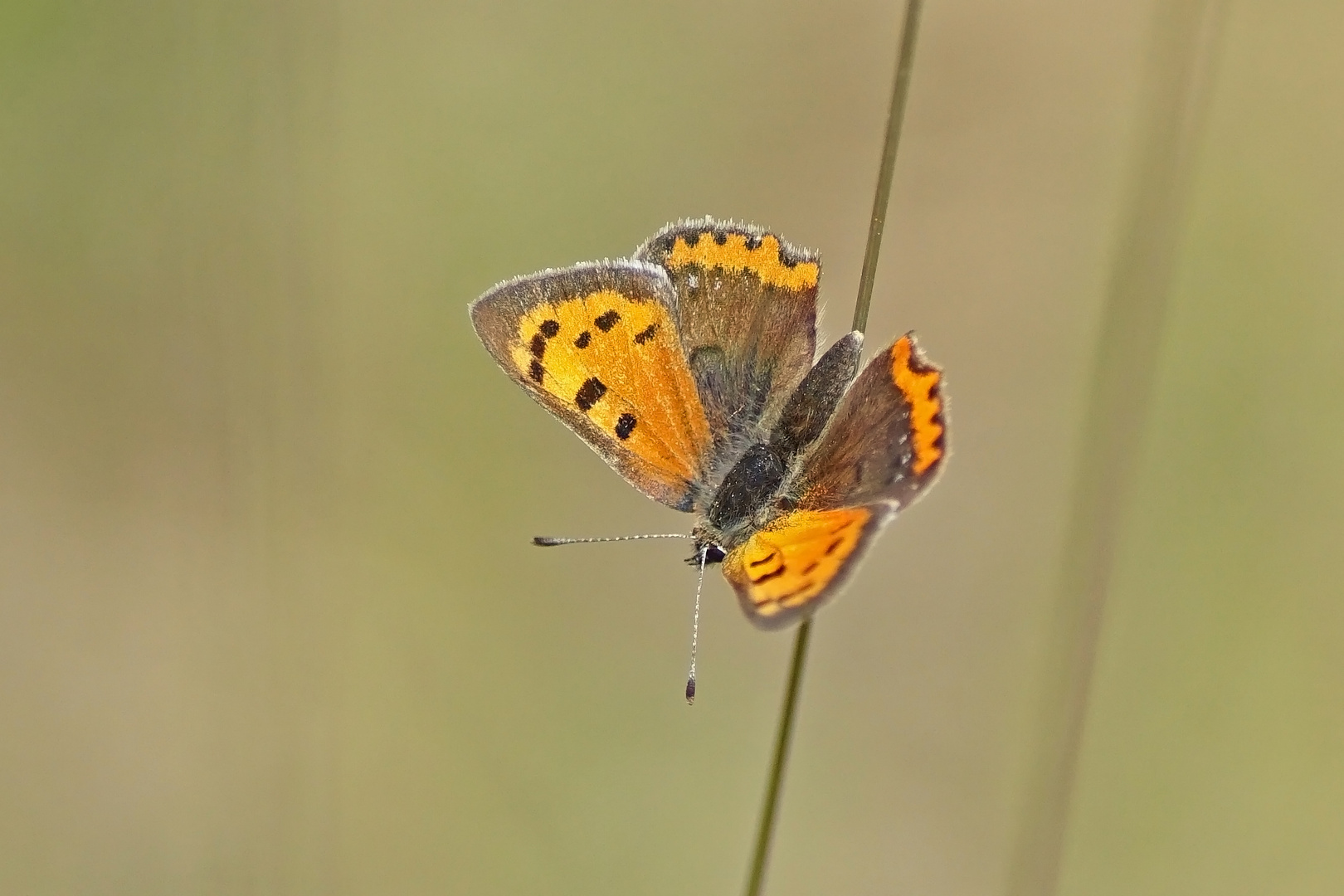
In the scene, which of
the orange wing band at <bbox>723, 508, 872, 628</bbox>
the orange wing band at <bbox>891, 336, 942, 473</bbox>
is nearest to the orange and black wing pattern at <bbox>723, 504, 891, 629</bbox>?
the orange wing band at <bbox>723, 508, 872, 628</bbox>

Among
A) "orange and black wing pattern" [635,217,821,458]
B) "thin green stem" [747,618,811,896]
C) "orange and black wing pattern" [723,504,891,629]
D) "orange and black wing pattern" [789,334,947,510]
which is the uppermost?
"orange and black wing pattern" [635,217,821,458]

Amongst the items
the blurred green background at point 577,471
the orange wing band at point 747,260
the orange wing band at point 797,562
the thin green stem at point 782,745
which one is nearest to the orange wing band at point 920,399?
the orange wing band at point 797,562

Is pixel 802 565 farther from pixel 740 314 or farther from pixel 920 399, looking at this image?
pixel 740 314

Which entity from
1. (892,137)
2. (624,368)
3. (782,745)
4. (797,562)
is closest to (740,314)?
(624,368)

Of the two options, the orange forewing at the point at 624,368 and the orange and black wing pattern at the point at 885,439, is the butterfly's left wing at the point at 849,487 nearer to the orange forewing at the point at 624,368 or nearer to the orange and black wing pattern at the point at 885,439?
the orange and black wing pattern at the point at 885,439

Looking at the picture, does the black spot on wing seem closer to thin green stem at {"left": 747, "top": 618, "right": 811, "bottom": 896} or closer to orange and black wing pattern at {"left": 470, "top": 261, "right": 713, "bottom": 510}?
orange and black wing pattern at {"left": 470, "top": 261, "right": 713, "bottom": 510}

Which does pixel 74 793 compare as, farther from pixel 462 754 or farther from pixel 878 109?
pixel 878 109

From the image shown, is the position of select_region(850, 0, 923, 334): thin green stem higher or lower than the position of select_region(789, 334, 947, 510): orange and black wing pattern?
higher
